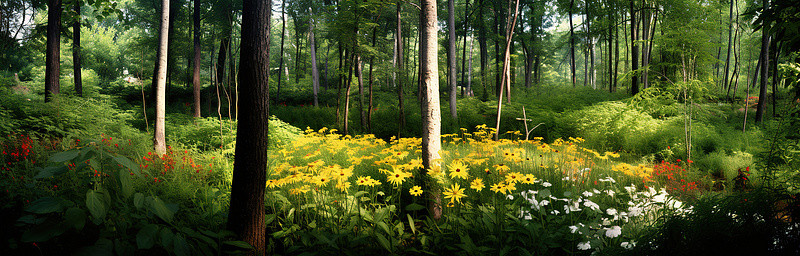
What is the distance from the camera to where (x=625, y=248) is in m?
2.02

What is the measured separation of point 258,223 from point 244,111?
0.87 meters

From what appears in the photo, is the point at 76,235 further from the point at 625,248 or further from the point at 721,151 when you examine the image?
the point at 721,151

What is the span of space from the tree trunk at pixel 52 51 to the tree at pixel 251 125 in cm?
917

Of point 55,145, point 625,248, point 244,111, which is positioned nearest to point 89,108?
point 55,145

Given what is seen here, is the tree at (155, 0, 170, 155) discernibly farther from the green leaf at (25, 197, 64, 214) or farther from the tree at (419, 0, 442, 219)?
the tree at (419, 0, 442, 219)

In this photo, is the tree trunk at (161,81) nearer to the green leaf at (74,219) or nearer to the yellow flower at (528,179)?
the green leaf at (74,219)

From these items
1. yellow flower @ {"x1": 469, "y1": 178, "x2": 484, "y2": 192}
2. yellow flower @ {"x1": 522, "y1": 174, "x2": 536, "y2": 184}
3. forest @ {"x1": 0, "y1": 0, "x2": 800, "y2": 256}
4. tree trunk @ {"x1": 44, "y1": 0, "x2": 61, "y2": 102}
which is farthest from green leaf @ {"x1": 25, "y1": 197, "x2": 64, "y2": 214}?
tree trunk @ {"x1": 44, "y1": 0, "x2": 61, "y2": 102}

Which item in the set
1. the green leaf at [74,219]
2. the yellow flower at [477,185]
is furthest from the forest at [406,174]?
the yellow flower at [477,185]

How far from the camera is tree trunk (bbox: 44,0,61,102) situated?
25.7 feet

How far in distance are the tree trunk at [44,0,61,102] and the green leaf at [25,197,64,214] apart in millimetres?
9235

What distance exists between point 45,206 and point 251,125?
109cm

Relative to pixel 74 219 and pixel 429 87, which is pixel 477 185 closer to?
pixel 429 87

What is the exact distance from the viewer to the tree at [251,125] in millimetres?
2316

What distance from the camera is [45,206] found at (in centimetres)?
153
